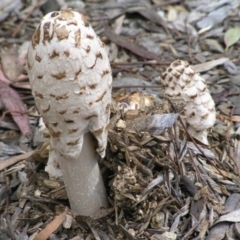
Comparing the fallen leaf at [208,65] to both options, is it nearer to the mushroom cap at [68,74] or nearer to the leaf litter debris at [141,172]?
the leaf litter debris at [141,172]

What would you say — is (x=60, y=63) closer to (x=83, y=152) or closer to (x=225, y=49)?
(x=83, y=152)

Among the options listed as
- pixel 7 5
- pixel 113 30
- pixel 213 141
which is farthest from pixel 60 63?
pixel 7 5

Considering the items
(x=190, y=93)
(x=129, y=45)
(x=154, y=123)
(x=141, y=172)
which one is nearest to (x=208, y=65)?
(x=129, y=45)

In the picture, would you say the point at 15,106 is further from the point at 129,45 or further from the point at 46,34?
the point at 46,34

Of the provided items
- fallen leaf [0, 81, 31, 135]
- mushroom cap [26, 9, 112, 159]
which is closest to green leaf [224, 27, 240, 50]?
fallen leaf [0, 81, 31, 135]

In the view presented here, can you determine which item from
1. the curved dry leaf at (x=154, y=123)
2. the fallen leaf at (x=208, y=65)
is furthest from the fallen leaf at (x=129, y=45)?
the curved dry leaf at (x=154, y=123)
